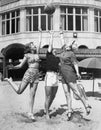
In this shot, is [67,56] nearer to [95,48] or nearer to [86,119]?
[86,119]

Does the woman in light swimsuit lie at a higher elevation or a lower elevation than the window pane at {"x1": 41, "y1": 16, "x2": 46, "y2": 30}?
lower

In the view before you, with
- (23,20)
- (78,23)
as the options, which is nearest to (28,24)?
(23,20)

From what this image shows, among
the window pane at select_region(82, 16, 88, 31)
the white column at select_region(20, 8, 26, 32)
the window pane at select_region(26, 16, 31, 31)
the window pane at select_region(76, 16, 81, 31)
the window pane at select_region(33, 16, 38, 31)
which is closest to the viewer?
the white column at select_region(20, 8, 26, 32)

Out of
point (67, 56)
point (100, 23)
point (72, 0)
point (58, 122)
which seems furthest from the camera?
point (100, 23)

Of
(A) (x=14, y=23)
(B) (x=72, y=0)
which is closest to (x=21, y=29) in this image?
(A) (x=14, y=23)

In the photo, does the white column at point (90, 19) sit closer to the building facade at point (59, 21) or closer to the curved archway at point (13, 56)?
the building facade at point (59, 21)

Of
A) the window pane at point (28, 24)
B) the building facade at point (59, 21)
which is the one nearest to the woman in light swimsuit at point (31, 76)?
the building facade at point (59, 21)

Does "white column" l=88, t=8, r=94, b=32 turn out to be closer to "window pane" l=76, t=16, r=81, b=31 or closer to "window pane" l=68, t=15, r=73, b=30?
"window pane" l=76, t=16, r=81, b=31

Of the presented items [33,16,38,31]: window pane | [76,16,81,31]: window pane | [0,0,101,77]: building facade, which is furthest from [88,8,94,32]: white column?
[33,16,38,31]: window pane

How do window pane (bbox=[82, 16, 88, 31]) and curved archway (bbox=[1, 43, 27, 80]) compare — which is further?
window pane (bbox=[82, 16, 88, 31])

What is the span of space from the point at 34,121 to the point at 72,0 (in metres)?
30.9

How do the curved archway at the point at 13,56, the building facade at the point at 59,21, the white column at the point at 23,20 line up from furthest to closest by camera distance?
the white column at the point at 23,20 < the building facade at the point at 59,21 < the curved archway at the point at 13,56

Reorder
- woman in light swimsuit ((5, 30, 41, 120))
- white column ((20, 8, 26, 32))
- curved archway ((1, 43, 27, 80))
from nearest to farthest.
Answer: woman in light swimsuit ((5, 30, 41, 120)) < curved archway ((1, 43, 27, 80)) < white column ((20, 8, 26, 32))

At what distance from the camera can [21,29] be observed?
38.1 m
